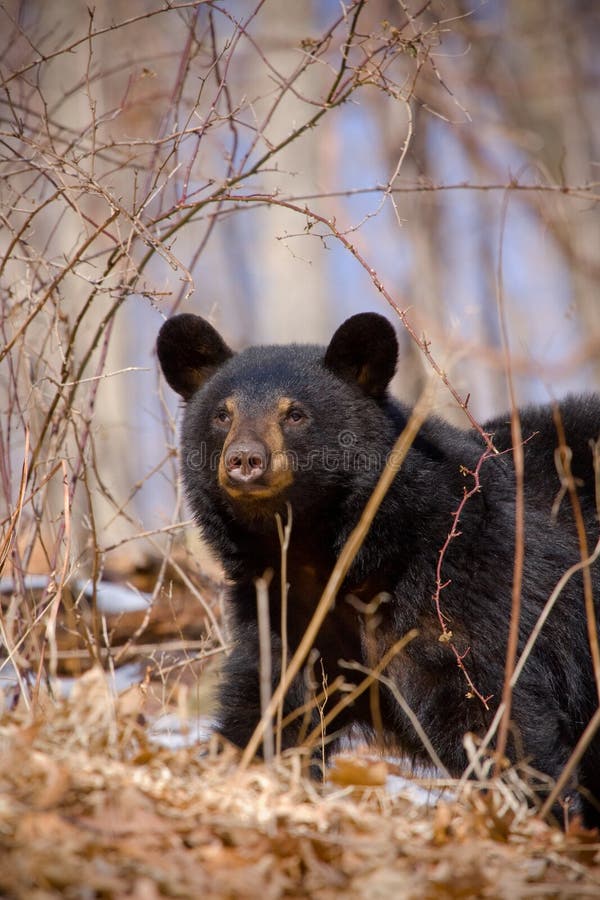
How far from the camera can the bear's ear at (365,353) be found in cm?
405

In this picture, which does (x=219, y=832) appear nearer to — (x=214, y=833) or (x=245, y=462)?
(x=214, y=833)

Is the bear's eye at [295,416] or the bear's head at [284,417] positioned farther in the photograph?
the bear's eye at [295,416]

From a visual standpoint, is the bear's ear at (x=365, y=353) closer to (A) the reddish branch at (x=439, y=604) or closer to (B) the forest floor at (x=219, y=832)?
(A) the reddish branch at (x=439, y=604)

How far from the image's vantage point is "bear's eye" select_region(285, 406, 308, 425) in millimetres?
3997

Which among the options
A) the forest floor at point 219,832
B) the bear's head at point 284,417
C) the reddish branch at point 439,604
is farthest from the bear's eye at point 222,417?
the forest floor at point 219,832

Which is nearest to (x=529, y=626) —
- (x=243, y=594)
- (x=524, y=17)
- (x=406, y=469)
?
(x=406, y=469)

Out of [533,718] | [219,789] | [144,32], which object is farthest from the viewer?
[144,32]

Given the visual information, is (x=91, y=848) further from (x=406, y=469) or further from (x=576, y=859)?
(x=406, y=469)

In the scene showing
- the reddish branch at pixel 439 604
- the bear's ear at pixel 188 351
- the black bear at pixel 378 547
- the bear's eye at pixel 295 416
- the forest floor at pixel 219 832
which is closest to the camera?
the forest floor at pixel 219 832

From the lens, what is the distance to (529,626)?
12.5 ft

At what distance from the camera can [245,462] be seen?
3.71 metres

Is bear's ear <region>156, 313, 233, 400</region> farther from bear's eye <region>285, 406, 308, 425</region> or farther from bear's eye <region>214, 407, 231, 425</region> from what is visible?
bear's eye <region>285, 406, 308, 425</region>

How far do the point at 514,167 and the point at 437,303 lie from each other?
2735 millimetres

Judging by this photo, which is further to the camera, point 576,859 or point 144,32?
point 144,32
